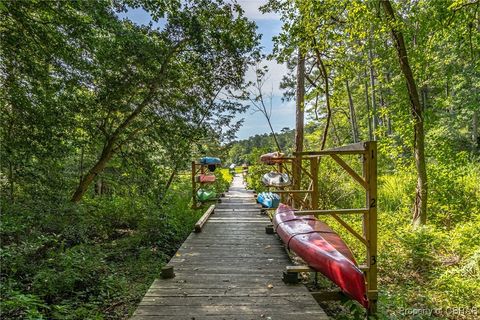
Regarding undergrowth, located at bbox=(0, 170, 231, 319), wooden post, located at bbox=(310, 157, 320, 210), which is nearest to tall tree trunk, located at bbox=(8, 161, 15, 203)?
undergrowth, located at bbox=(0, 170, 231, 319)

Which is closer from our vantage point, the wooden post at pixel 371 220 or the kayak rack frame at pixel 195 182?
the wooden post at pixel 371 220

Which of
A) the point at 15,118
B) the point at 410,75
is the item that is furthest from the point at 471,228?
the point at 15,118

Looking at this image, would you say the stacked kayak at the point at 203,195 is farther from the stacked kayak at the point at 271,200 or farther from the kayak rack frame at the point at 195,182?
the stacked kayak at the point at 271,200

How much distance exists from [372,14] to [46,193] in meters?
7.38

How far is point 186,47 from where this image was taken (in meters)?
6.98

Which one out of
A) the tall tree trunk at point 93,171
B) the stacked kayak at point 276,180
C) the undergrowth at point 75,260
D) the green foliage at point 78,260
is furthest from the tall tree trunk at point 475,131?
the tall tree trunk at point 93,171

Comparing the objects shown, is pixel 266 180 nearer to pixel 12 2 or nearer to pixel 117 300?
pixel 117 300

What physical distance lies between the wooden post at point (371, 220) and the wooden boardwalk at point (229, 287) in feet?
2.41

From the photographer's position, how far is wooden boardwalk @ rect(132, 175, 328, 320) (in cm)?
288

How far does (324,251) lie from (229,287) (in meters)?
1.26

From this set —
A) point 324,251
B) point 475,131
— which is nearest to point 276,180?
point 324,251

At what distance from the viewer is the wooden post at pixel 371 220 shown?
320 cm

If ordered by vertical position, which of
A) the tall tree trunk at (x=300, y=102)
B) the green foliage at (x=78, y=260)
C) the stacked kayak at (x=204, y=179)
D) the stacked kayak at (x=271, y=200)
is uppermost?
the tall tree trunk at (x=300, y=102)

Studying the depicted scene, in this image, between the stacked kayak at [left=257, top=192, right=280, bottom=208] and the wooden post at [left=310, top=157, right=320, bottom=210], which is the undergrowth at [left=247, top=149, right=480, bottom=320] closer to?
the wooden post at [left=310, top=157, right=320, bottom=210]
